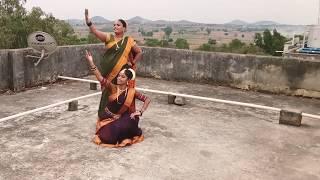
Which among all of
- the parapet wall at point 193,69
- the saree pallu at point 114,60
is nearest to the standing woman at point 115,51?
the saree pallu at point 114,60

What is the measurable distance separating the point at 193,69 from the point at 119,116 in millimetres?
4207

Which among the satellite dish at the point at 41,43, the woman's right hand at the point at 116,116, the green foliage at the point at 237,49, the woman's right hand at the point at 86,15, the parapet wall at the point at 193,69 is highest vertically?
the woman's right hand at the point at 86,15

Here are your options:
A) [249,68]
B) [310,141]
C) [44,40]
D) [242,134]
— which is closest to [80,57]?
[44,40]

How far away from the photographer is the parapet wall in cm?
762

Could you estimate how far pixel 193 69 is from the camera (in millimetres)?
8867

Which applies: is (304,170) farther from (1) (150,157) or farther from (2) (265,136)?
(1) (150,157)

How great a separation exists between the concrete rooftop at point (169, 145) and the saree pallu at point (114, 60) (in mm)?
608

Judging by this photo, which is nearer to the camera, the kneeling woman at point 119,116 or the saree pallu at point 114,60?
the kneeling woman at point 119,116

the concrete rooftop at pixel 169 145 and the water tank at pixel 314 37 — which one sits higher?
the water tank at pixel 314 37

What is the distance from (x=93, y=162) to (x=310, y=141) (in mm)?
2992

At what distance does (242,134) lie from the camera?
18.1ft

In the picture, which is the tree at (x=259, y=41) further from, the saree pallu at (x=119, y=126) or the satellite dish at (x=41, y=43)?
the saree pallu at (x=119, y=126)

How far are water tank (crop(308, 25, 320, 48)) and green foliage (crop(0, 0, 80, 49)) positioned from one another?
37.9 feet

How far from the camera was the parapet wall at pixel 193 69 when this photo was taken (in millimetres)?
7625
